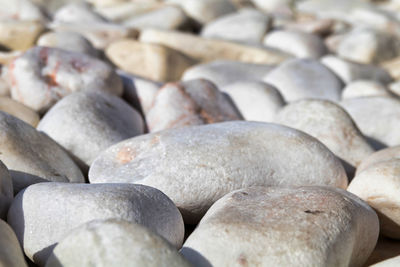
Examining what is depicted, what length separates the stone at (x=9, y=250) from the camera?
1723 millimetres

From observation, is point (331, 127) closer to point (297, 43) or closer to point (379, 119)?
point (379, 119)

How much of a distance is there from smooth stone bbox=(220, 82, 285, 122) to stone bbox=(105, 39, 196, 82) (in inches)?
46.6

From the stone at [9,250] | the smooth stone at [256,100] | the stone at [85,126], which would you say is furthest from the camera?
the smooth stone at [256,100]

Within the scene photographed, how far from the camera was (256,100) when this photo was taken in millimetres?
4234

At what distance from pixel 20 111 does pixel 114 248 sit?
2183 millimetres

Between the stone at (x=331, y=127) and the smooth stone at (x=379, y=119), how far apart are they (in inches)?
15.7

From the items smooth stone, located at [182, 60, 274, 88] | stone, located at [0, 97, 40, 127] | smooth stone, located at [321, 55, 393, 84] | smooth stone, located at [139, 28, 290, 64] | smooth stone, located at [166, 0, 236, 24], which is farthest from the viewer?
smooth stone, located at [166, 0, 236, 24]

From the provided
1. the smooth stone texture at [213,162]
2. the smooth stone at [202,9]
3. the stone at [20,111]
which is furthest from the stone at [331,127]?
the smooth stone at [202,9]

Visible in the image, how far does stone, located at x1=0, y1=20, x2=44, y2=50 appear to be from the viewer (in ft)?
18.2

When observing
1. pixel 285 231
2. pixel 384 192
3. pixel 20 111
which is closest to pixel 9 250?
pixel 285 231

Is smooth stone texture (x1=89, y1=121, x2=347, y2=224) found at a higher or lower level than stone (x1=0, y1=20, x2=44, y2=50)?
higher

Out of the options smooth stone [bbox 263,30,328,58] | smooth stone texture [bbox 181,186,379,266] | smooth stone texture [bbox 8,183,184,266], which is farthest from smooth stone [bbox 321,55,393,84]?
smooth stone texture [bbox 8,183,184,266]

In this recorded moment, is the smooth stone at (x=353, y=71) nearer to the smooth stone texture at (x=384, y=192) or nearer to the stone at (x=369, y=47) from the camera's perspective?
the stone at (x=369, y=47)

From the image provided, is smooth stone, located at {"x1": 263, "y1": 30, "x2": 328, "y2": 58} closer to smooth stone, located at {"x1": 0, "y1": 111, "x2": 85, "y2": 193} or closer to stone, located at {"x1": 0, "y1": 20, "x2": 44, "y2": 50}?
stone, located at {"x1": 0, "y1": 20, "x2": 44, "y2": 50}
